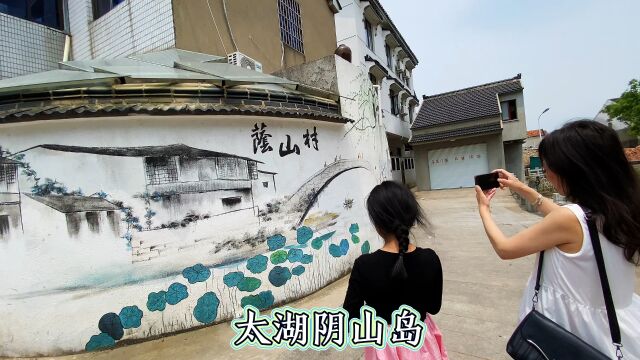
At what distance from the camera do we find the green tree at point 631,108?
624 inches

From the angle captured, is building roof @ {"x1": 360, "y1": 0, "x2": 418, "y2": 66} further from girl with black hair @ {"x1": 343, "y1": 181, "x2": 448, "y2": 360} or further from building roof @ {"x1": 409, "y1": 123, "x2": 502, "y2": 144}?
girl with black hair @ {"x1": 343, "y1": 181, "x2": 448, "y2": 360}

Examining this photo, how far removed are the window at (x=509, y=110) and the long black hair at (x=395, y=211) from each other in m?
19.8

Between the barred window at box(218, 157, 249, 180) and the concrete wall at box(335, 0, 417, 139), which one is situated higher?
the concrete wall at box(335, 0, 417, 139)

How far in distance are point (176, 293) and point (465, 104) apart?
1900 cm

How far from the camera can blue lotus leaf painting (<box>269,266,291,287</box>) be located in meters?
4.52

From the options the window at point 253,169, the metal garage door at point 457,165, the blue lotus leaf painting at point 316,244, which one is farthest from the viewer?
the metal garage door at point 457,165

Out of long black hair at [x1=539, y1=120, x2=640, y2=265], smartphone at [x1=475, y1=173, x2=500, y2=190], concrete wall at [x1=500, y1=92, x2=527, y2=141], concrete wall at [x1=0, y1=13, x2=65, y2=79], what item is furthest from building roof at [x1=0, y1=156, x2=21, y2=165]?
concrete wall at [x1=500, y1=92, x2=527, y2=141]

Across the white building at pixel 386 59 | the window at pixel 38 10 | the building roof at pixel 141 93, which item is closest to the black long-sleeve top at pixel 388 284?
the building roof at pixel 141 93

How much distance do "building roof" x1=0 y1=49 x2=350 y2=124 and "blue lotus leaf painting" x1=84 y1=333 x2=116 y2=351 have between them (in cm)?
256

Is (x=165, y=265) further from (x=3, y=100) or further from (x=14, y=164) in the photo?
(x=3, y=100)

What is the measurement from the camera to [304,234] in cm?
492

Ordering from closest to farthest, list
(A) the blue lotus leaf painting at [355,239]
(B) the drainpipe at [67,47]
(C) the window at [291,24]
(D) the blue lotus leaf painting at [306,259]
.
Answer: (D) the blue lotus leaf painting at [306,259], (A) the blue lotus leaf painting at [355,239], (B) the drainpipe at [67,47], (C) the window at [291,24]

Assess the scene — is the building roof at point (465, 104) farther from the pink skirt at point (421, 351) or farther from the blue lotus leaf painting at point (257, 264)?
the pink skirt at point (421, 351)

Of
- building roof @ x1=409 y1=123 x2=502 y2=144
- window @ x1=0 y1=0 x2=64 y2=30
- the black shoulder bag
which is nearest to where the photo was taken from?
the black shoulder bag
